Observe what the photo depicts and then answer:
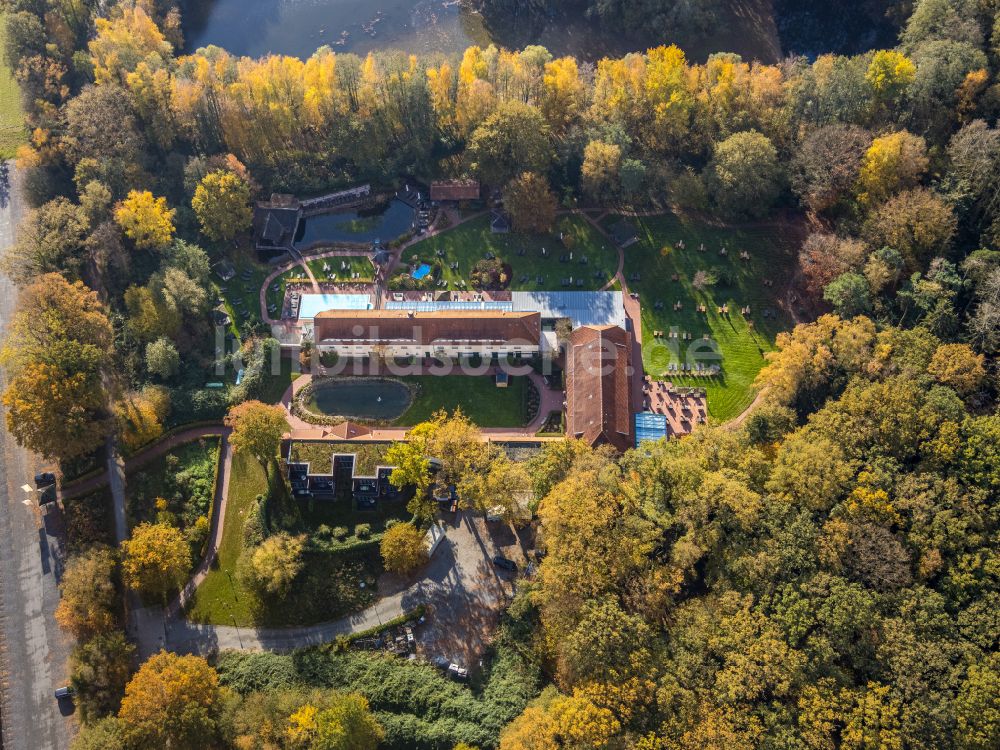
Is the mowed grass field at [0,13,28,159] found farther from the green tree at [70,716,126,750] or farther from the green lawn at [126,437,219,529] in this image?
the green tree at [70,716,126,750]

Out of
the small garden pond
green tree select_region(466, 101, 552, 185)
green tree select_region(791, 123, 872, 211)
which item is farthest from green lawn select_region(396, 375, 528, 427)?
green tree select_region(791, 123, 872, 211)

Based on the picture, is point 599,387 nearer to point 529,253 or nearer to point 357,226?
point 529,253

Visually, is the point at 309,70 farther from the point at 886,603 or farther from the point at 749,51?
the point at 886,603

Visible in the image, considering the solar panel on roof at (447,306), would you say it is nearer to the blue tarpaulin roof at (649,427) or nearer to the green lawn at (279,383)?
the green lawn at (279,383)

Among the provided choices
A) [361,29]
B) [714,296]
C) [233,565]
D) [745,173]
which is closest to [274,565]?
[233,565]

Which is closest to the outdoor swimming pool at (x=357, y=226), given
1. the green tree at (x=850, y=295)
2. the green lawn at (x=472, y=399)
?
the green lawn at (x=472, y=399)

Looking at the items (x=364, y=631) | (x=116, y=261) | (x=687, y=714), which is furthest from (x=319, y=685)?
(x=116, y=261)
